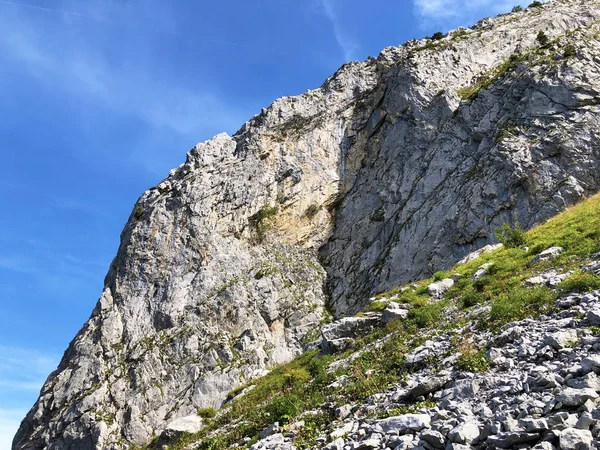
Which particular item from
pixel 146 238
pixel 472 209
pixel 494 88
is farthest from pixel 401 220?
pixel 146 238

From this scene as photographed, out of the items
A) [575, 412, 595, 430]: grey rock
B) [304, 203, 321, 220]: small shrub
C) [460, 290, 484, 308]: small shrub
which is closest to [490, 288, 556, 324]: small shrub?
[460, 290, 484, 308]: small shrub

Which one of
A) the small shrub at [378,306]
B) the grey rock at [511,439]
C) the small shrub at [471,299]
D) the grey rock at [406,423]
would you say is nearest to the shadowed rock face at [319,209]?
the small shrub at [378,306]

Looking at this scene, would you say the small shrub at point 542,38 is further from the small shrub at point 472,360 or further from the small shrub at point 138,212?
the small shrub at point 472,360

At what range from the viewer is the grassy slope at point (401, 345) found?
508 inches

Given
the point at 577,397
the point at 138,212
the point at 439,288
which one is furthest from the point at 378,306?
the point at 138,212

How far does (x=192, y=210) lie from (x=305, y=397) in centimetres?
4955

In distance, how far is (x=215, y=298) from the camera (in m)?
54.6

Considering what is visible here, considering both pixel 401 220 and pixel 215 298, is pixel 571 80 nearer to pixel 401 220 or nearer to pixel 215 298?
pixel 401 220

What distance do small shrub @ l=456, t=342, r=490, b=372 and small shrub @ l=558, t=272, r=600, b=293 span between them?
407 centimetres

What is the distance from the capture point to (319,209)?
6550 cm

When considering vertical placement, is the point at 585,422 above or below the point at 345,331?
below

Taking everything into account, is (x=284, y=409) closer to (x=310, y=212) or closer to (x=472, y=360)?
(x=472, y=360)

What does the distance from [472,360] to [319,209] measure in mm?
54845

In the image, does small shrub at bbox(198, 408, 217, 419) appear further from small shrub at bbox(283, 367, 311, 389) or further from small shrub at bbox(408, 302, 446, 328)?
small shrub at bbox(408, 302, 446, 328)
